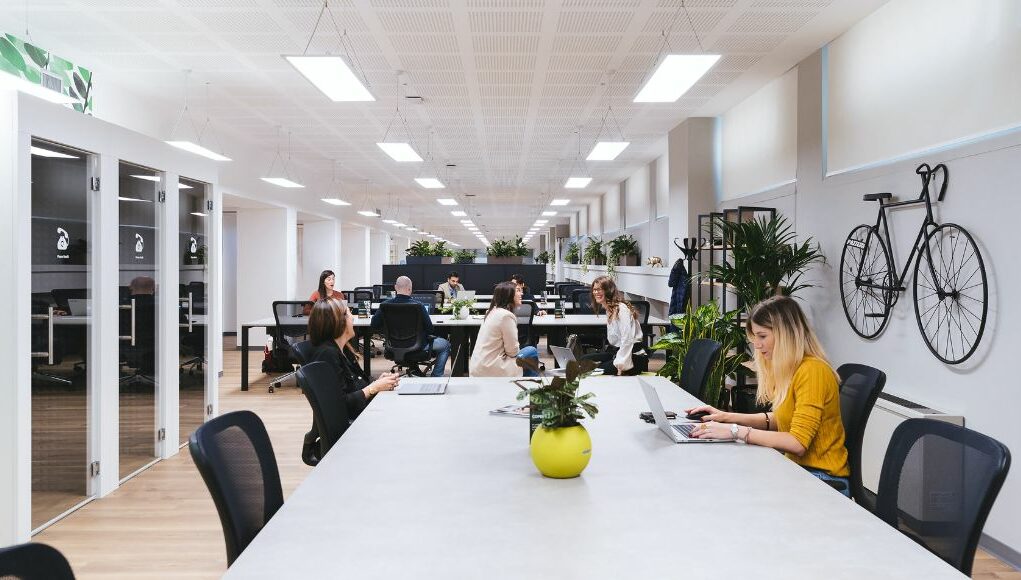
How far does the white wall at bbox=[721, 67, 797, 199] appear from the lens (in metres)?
6.07

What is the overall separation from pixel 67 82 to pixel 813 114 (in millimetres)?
5791

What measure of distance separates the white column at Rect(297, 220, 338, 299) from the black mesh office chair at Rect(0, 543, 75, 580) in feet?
43.6

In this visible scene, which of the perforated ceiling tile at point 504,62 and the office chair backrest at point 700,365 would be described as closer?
the office chair backrest at point 700,365

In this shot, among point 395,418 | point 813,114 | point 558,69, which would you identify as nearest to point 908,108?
point 813,114

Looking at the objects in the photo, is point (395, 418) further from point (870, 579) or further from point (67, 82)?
point (67, 82)

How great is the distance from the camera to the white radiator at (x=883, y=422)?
12.4 ft

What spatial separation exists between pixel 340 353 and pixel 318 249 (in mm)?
11086

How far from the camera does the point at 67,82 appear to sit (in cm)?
546

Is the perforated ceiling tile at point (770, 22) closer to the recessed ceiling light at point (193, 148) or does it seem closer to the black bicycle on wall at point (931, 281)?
the black bicycle on wall at point (931, 281)

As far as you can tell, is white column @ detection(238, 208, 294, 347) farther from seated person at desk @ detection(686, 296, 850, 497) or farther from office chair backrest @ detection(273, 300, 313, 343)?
seated person at desk @ detection(686, 296, 850, 497)

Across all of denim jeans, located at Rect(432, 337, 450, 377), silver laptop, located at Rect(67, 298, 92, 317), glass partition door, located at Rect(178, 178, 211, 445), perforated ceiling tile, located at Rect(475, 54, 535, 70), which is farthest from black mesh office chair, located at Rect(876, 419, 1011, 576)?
denim jeans, located at Rect(432, 337, 450, 377)

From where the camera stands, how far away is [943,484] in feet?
5.89

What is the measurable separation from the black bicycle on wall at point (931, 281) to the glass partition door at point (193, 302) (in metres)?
4.70

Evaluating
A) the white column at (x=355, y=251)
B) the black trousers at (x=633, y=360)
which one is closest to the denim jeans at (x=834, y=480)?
the black trousers at (x=633, y=360)
